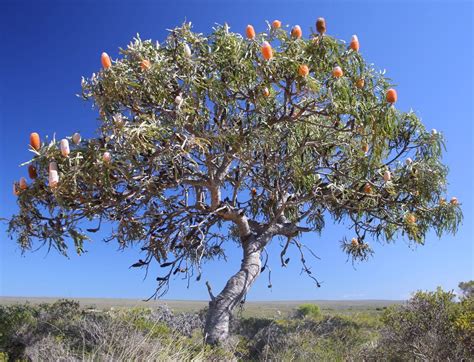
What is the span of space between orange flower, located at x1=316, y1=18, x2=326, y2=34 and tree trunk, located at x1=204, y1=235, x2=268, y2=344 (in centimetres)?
429

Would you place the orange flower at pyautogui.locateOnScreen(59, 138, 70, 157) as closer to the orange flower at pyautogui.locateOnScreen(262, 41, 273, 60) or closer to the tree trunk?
the orange flower at pyautogui.locateOnScreen(262, 41, 273, 60)

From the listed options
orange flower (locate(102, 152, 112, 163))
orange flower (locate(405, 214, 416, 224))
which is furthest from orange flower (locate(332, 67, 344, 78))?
orange flower (locate(405, 214, 416, 224))

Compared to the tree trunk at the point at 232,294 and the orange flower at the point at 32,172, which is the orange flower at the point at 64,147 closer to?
the orange flower at the point at 32,172

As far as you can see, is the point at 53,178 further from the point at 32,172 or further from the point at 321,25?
the point at 321,25

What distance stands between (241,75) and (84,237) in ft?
9.87

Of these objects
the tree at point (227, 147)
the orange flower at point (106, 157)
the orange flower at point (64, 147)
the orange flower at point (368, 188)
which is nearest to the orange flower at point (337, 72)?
the tree at point (227, 147)

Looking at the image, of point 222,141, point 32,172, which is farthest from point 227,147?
point 32,172

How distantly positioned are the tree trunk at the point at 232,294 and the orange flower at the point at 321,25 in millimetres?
4292

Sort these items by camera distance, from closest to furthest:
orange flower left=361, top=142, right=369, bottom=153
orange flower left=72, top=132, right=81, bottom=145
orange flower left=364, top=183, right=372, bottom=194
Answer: orange flower left=72, top=132, right=81, bottom=145 < orange flower left=361, top=142, right=369, bottom=153 < orange flower left=364, top=183, right=372, bottom=194

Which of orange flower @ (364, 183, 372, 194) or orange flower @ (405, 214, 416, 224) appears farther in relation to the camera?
orange flower @ (405, 214, 416, 224)

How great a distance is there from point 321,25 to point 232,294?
464 centimetres

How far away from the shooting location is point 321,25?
6.05 m

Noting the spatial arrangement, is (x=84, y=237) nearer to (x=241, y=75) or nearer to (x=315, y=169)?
(x=241, y=75)

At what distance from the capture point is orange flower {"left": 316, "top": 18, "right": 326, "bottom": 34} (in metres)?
6.02
